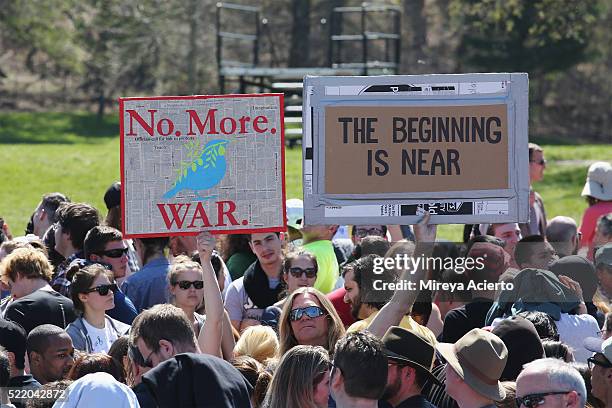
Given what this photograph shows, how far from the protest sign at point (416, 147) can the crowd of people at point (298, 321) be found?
310mm

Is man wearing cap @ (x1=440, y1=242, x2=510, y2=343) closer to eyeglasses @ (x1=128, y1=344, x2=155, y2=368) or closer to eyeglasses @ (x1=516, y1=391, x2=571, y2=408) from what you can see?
eyeglasses @ (x1=516, y1=391, x2=571, y2=408)

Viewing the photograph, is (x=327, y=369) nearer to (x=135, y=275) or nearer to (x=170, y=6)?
(x=135, y=275)

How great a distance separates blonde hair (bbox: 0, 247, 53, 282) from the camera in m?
7.52

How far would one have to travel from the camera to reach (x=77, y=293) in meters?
7.09

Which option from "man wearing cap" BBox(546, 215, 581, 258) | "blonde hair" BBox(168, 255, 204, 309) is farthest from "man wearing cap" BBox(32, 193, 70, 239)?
"man wearing cap" BBox(546, 215, 581, 258)

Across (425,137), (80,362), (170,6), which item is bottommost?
(80,362)

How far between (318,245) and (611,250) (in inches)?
82.0

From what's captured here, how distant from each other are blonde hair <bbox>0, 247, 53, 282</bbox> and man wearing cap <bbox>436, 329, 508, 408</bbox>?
3026mm

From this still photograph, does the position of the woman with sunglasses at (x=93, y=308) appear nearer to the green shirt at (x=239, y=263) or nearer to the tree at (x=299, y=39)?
the green shirt at (x=239, y=263)

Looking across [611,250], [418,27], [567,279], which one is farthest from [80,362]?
[418,27]

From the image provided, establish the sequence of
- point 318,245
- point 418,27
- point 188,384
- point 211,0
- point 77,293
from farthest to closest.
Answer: point 418,27
point 211,0
point 318,245
point 77,293
point 188,384

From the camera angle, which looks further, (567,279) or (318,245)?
(318,245)

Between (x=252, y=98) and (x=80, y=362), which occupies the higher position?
(x=252, y=98)

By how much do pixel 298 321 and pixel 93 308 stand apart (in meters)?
1.38
